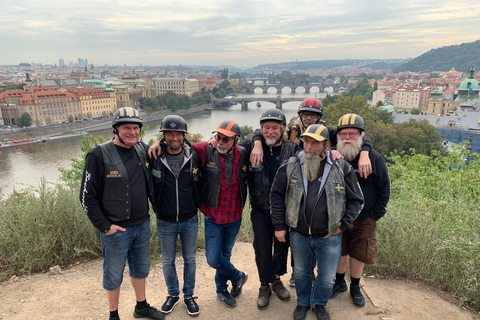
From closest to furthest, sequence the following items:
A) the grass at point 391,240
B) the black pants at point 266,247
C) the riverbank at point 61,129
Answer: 1. the black pants at point 266,247
2. the grass at point 391,240
3. the riverbank at point 61,129

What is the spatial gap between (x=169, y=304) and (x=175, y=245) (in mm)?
500

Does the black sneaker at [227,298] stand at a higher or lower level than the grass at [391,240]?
lower

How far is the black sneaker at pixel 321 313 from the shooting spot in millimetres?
2602

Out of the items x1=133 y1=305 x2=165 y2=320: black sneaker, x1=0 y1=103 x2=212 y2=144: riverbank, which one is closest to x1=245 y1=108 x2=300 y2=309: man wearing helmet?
x1=133 y1=305 x2=165 y2=320: black sneaker

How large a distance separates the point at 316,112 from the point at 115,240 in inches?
74.8

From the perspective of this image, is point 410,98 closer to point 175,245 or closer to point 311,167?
point 311,167

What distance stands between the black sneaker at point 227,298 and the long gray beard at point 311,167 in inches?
52.4

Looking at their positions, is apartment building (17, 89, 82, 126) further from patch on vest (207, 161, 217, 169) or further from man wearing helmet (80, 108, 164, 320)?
patch on vest (207, 161, 217, 169)

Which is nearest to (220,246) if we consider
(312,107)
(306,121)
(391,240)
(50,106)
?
(306,121)

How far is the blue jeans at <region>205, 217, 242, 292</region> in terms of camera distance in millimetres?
2787

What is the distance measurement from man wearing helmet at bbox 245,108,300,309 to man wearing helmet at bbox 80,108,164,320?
0.85 metres

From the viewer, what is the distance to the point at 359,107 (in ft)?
100

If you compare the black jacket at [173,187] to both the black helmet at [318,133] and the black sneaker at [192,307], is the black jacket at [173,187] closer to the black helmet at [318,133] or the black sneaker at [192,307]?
the black sneaker at [192,307]

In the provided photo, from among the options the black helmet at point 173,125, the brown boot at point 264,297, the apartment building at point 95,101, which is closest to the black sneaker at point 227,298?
the brown boot at point 264,297
